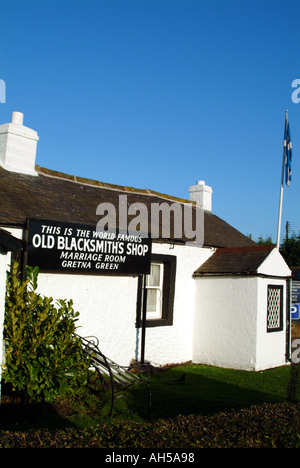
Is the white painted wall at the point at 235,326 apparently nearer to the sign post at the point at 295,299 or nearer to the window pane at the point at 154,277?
the window pane at the point at 154,277

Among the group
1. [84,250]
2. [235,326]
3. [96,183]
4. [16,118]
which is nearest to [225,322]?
[235,326]

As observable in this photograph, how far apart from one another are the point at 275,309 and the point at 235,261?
1.77 metres

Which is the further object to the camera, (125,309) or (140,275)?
(140,275)

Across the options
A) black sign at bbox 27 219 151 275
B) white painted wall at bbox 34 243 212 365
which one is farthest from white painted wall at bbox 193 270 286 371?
black sign at bbox 27 219 151 275

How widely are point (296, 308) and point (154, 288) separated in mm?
6704

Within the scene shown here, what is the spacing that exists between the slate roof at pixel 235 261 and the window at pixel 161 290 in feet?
3.18

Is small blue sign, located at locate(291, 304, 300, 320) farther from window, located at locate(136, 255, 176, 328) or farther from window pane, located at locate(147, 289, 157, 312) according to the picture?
window pane, located at locate(147, 289, 157, 312)

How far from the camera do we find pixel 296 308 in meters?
15.2

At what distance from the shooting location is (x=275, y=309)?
1173 centimetres

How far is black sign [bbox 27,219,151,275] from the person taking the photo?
8.04 m

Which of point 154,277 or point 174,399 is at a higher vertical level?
point 154,277

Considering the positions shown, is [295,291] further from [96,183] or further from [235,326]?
[96,183]

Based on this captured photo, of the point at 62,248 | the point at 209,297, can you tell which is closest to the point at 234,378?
the point at 209,297
